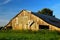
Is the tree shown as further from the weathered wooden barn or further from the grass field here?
the grass field

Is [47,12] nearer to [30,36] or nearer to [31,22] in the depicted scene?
[31,22]

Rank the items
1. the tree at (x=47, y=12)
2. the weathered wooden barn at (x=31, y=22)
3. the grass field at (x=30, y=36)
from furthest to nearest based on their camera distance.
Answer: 1. the tree at (x=47, y=12)
2. the weathered wooden barn at (x=31, y=22)
3. the grass field at (x=30, y=36)

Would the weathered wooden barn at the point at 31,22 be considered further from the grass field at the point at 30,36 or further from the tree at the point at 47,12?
the tree at the point at 47,12

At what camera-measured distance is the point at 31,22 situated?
35.2 metres

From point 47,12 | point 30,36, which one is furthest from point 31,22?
point 47,12

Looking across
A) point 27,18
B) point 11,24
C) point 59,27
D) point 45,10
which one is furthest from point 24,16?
point 45,10

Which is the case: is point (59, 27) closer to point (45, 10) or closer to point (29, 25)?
point (29, 25)

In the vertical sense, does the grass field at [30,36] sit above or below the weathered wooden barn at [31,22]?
below

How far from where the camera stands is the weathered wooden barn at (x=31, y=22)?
1314 inches

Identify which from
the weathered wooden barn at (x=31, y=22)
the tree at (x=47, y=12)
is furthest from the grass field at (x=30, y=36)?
the tree at (x=47, y=12)

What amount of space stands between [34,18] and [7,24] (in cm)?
612

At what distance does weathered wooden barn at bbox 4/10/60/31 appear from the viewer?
33375 millimetres

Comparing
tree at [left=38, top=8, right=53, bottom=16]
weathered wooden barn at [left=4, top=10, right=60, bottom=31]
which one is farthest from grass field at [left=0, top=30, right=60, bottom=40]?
tree at [left=38, top=8, right=53, bottom=16]

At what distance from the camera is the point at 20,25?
37094 mm
